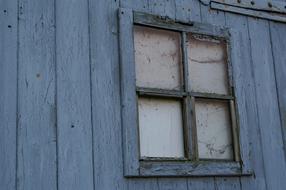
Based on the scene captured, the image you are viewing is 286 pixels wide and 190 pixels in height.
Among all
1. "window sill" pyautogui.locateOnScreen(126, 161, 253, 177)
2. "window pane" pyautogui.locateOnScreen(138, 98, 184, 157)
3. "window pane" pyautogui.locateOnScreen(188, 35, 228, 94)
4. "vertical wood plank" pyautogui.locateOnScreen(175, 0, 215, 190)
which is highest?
"vertical wood plank" pyautogui.locateOnScreen(175, 0, 215, 190)

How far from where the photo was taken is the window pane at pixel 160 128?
2873mm

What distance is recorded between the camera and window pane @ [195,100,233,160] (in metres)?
3.06

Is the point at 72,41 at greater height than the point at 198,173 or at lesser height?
greater

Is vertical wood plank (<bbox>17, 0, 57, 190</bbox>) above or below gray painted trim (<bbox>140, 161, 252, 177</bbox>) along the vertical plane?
above

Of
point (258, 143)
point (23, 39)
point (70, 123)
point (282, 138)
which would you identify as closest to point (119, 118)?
point (70, 123)

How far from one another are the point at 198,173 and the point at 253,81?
79 cm

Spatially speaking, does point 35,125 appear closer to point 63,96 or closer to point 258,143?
point 63,96

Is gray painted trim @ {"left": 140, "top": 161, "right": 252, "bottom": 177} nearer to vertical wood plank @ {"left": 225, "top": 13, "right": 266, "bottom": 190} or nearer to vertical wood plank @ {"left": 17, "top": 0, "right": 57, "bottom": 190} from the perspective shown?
vertical wood plank @ {"left": 225, "top": 13, "right": 266, "bottom": 190}

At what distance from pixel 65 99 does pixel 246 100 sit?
123cm

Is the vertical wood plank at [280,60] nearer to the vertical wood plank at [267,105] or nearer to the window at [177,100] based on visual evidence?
the vertical wood plank at [267,105]

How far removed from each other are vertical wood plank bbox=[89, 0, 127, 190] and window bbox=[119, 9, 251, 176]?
0.15ft

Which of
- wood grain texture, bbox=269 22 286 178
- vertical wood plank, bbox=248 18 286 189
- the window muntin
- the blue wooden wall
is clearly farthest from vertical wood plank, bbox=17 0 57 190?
wood grain texture, bbox=269 22 286 178

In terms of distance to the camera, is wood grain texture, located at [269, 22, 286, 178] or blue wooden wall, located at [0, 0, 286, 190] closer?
blue wooden wall, located at [0, 0, 286, 190]

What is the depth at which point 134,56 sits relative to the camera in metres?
2.92
